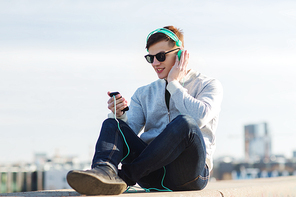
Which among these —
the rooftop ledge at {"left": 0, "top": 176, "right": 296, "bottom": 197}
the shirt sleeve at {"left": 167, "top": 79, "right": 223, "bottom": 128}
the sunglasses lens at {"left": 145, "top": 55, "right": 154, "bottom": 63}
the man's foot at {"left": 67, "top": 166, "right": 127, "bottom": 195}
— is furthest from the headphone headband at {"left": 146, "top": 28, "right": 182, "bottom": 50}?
the man's foot at {"left": 67, "top": 166, "right": 127, "bottom": 195}

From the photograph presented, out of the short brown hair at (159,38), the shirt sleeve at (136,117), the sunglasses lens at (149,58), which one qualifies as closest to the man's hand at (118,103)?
the shirt sleeve at (136,117)

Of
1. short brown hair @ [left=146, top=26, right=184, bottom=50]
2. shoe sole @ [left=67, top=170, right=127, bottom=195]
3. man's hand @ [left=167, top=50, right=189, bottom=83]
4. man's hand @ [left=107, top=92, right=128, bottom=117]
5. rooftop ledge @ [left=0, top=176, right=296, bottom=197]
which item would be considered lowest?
rooftop ledge @ [left=0, top=176, right=296, bottom=197]

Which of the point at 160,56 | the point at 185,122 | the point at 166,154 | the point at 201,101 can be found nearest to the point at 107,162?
the point at 166,154

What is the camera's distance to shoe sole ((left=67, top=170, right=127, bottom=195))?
7.29 ft

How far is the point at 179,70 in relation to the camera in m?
3.12

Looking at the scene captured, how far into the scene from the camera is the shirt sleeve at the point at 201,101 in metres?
2.82

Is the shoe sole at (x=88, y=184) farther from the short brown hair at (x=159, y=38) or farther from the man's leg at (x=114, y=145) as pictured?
the short brown hair at (x=159, y=38)

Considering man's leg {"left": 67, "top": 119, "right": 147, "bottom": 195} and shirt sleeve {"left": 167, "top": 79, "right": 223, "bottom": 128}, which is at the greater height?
shirt sleeve {"left": 167, "top": 79, "right": 223, "bottom": 128}

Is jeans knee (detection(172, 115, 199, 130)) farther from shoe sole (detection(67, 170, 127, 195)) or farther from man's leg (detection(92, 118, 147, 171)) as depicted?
shoe sole (detection(67, 170, 127, 195))

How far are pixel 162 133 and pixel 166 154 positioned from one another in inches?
5.7

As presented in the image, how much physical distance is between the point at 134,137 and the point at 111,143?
29 centimetres

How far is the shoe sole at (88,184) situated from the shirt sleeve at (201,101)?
0.85 meters

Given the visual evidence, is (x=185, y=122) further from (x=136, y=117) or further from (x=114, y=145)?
(x=136, y=117)

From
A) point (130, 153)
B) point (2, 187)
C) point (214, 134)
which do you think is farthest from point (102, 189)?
point (2, 187)
